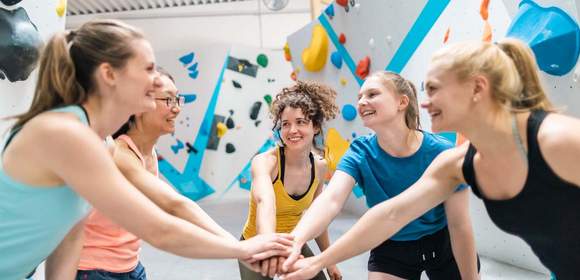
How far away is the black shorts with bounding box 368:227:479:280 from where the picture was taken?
2.15 m

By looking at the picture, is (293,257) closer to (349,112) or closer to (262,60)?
(349,112)

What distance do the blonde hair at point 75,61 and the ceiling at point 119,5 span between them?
23.4 feet

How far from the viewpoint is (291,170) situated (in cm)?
245

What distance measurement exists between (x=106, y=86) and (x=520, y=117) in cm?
113

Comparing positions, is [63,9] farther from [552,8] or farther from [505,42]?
[552,8]

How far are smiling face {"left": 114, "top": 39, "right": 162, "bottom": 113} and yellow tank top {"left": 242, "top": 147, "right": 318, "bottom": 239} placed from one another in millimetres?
1019

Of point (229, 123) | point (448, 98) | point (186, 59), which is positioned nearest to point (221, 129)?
point (229, 123)

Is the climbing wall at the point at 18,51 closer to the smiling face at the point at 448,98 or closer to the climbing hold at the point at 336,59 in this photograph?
the smiling face at the point at 448,98

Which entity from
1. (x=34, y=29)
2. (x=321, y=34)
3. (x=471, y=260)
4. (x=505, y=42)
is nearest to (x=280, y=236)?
(x=471, y=260)

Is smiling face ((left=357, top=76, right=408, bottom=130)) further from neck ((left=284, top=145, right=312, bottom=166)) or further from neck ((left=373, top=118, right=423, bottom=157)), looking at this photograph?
neck ((left=284, top=145, right=312, bottom=166))

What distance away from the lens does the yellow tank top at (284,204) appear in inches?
94.3

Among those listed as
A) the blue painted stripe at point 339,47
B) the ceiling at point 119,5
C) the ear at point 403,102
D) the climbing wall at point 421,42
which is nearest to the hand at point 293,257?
the ear at point 403,102

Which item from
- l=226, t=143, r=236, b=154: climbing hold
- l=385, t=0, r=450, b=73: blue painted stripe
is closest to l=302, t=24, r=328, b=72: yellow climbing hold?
l=385, t=0, r=450, b=73: blue painted stripe

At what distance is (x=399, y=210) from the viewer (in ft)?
5.62
